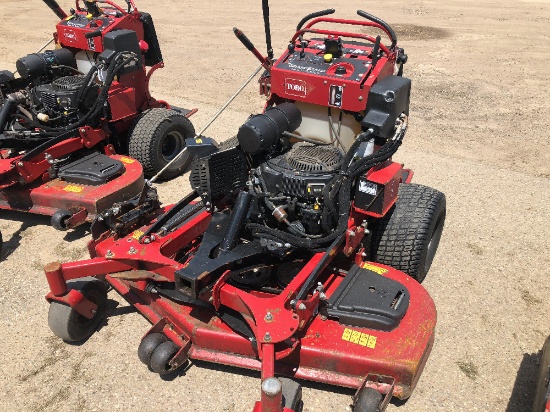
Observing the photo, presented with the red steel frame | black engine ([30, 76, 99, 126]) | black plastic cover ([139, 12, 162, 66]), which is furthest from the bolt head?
black plastic cover ([139, 12, 162, 66])

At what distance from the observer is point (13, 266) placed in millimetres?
4738

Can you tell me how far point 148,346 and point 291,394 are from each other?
3.36 ft

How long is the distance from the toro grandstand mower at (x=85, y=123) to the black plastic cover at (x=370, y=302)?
8.94 feet

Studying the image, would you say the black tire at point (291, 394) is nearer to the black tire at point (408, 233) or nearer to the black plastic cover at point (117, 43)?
the black tire at point (408, 233)

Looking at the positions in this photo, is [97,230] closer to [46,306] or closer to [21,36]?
[46,306]

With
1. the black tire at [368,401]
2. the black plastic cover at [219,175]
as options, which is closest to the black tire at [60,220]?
the black plastic cover at [219,175]

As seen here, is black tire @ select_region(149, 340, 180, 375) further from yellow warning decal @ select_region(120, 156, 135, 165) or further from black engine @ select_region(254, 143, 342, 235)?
yellow warning decal @ select_region(120, 156, 135, 165)

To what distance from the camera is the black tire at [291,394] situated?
3.09m

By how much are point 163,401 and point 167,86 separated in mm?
7778

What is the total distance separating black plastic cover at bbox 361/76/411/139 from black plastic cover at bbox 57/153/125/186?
114 inches

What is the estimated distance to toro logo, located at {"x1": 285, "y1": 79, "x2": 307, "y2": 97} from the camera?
422 centimetres

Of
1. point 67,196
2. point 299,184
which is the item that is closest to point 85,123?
point 67,196

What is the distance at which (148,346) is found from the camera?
3.48 metres

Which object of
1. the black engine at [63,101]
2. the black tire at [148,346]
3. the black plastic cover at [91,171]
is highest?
the black engine at [63,101]
